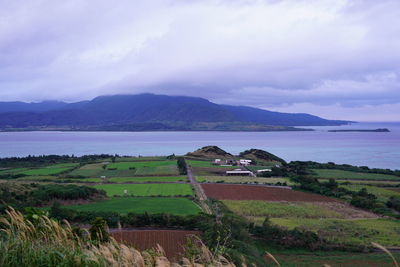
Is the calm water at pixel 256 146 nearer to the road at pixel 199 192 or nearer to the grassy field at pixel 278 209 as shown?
the road at pixel 199 192

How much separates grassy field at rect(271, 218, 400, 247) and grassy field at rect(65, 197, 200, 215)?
6.86m

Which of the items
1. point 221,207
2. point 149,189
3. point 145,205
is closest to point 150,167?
point 149,189

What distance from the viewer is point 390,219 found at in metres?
25.0

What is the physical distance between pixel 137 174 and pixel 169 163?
10870 millimetres

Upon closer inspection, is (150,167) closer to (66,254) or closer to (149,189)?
(149,189)

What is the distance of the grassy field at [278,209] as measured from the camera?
83.5ft

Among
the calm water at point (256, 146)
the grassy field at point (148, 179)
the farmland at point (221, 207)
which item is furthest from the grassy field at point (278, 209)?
the calm water at point (256, 146)

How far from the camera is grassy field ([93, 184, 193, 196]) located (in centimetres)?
3358

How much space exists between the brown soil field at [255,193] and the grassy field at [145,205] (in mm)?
4317

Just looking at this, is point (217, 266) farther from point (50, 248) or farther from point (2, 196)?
point (2, 196)

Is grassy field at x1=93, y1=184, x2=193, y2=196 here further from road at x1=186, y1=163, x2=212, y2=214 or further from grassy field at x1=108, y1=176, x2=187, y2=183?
grassy field at x1=108, y1=176, x2=187, y2=183

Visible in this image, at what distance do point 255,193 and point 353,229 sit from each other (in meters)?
12.7

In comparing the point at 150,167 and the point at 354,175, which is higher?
the point at 354,175

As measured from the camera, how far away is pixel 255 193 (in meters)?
33.9
